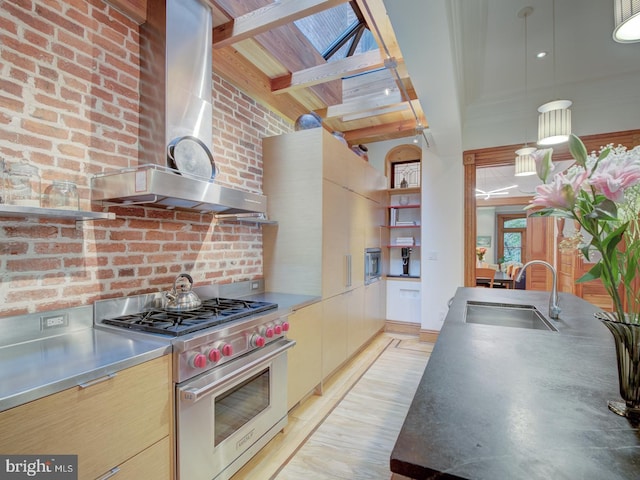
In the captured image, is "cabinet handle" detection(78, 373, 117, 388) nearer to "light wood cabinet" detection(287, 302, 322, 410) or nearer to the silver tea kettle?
the silver tea kettle

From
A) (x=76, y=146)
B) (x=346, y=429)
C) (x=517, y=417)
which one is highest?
(x=76, y=146)

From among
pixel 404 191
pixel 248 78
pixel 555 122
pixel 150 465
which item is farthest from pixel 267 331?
pixel 404 191

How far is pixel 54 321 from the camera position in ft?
4.70

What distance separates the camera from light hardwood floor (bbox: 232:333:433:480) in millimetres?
1835

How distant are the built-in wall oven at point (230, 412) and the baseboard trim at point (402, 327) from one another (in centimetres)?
281

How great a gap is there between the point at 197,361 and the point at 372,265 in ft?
9.46

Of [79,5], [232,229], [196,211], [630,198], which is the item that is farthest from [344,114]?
[630,198]

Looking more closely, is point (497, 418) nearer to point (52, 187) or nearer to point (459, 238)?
point (52, 187)

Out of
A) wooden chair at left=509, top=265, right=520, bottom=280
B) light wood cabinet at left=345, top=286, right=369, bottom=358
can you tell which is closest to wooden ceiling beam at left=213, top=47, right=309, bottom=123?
light wood cabinet at left=345, top=286, right=369, bottom=358

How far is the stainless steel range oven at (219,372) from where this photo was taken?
1410 mm

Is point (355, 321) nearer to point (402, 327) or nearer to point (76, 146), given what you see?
point (402, 327)

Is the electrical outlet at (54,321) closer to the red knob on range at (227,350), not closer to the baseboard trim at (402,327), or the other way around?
the red knob on range at (227,350)

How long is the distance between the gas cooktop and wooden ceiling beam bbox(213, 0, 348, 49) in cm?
185

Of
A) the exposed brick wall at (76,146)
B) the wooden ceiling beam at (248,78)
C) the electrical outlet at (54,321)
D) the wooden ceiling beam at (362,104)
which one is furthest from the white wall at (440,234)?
the electrical outlet at (54,321)
